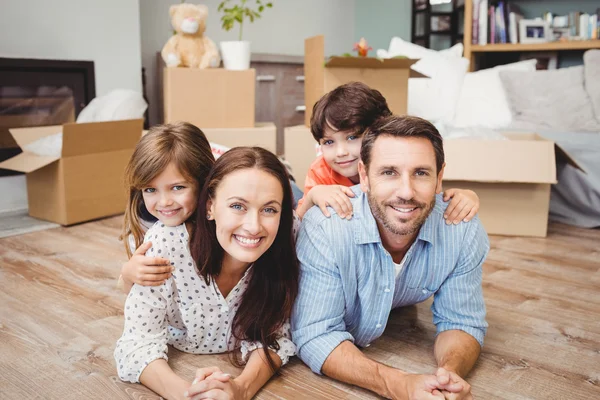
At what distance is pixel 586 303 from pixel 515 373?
0.61 meters

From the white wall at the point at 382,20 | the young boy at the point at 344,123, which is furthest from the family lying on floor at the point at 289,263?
the white wall at the point at 382,20

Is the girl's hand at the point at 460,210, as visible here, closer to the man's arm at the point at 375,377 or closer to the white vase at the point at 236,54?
the man's arm at the point at 375,377

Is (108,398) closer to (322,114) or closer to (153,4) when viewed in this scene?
(322,114)

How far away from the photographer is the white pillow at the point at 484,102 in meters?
3.38

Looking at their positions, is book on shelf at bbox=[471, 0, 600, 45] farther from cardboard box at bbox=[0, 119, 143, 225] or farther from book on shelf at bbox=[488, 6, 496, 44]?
cardboard box at bbox=[0, 119, 143, 225]

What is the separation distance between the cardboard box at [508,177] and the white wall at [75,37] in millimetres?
1929

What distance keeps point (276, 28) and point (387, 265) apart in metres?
3.76

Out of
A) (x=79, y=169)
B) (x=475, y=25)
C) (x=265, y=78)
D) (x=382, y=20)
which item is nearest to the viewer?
(x=79, y=169)

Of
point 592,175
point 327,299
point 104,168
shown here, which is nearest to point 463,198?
point 327,299

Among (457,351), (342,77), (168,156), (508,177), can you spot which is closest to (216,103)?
(342,77)

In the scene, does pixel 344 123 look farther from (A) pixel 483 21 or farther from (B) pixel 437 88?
(A) pixel 483 21

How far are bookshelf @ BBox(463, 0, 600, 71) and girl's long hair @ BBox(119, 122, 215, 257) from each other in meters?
3.21

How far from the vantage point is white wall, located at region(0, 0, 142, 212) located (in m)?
2.84

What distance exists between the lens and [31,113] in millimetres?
3023
